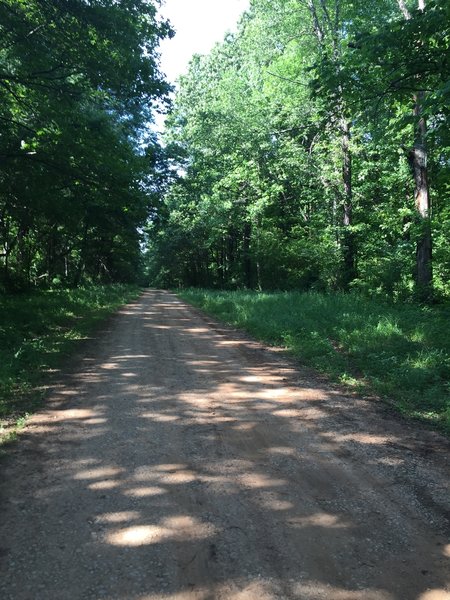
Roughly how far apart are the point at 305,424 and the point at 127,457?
2.30 metres

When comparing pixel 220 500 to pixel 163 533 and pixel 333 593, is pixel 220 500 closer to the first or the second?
pixel 163 533

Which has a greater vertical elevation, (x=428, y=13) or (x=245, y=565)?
(x=428, y=13)

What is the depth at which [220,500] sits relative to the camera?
351 centimetres

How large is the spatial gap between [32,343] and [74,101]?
19.3ft

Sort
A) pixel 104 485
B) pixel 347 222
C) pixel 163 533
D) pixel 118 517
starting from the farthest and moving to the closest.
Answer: pixel 347 222
pixel 104 485
pixel 118 517
pixel 163 533

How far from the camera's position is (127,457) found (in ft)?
14.0

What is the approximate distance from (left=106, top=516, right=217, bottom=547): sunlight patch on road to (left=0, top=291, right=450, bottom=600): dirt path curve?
0.01m

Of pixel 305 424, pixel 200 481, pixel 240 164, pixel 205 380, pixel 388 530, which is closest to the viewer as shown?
pixel 388 530

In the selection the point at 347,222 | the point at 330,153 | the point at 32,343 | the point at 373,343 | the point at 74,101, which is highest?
the point at 330,153

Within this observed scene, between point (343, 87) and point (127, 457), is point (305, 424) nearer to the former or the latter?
point (127, 457)

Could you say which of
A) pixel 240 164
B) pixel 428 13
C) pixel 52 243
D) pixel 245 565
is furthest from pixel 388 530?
pixel 52 243

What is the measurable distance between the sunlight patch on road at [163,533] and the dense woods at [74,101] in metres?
9.30

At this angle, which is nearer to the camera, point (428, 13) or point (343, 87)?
point (428, 13)

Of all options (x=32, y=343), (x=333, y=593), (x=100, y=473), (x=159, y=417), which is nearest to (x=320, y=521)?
(x=333, y=593)
